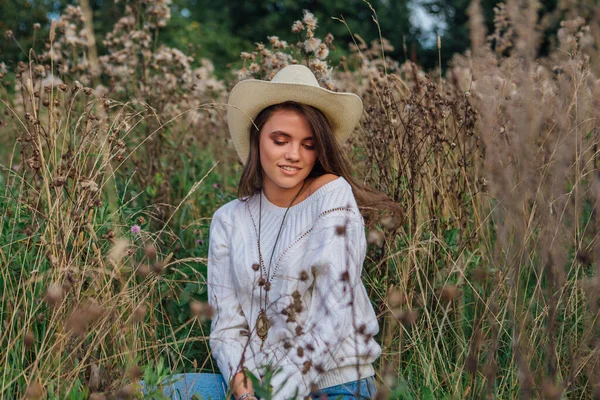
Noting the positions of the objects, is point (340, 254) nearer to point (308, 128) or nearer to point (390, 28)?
point (308, 128)

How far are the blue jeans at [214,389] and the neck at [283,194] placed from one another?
2.21 ft

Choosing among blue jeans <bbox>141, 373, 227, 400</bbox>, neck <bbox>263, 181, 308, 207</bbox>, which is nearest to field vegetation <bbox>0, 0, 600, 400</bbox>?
blue jeans <bbox>141, 373, 227, 400</bbox>

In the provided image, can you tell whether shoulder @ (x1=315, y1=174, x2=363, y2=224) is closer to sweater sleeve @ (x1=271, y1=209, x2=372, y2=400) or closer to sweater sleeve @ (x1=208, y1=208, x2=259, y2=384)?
sweater sleeve @ (x1=271, y1=209, x2=372, y2=400)

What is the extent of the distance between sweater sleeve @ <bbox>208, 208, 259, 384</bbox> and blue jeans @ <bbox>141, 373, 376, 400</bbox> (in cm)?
5

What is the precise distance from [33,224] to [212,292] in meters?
0.75

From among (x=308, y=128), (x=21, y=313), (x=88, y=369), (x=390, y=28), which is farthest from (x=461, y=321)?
(x=390, y=28)

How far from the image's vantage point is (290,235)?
229 centimetres

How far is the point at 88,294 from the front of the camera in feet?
7.41

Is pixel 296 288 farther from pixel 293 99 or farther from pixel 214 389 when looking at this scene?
pixel 293 99

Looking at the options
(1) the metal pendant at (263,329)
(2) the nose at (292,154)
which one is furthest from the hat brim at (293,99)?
(1) the metal pendant at (263,329)

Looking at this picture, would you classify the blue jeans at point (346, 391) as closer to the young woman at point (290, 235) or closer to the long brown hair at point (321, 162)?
the young woman at point (290, 235)

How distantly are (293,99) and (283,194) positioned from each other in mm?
359

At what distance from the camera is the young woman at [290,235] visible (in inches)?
82.0

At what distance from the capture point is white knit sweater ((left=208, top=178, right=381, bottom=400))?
200 centimetres
